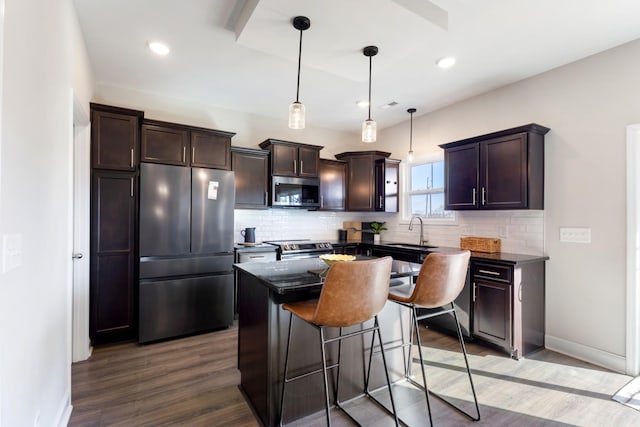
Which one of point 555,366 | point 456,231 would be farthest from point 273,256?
point 555,366

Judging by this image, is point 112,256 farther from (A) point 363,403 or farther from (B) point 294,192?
(A) point 363,403

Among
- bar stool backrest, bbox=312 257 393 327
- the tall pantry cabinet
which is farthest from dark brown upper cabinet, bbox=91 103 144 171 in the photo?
bar stool backrest, bbox=312 257 393 327

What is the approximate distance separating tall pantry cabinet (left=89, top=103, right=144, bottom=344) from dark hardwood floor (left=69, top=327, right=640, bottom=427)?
0.31 m

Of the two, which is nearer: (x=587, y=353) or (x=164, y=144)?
(x=587, y=353)

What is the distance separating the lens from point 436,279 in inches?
74.9

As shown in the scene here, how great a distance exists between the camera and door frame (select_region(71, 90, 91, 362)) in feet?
9.09

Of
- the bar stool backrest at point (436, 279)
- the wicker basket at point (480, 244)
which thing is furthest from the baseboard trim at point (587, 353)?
the bar stool backrest at point (436, 279)

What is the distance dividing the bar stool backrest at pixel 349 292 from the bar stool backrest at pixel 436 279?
35 centimetres

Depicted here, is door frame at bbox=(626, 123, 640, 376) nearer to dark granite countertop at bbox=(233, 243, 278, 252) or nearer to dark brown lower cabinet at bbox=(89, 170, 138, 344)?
dark granite countertop at bbox=(233, 243, 278, 252)

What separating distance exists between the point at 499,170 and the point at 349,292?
2559 mm

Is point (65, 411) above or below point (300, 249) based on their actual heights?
below

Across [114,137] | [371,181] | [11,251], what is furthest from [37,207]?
[371,181]

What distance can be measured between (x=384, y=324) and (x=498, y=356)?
142 cm

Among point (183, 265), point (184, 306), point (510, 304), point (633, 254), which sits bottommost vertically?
point (184, 306)
